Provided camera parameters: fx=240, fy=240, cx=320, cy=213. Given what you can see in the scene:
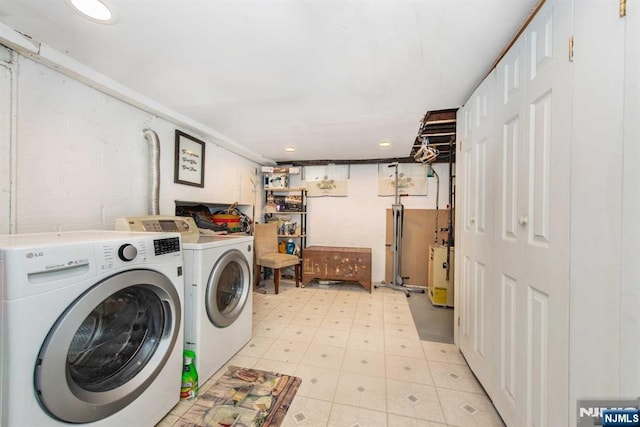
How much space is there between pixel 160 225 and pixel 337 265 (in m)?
2.49

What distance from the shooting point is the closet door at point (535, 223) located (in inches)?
35.1

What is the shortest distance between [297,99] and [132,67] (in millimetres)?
1091

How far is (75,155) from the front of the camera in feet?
5.20

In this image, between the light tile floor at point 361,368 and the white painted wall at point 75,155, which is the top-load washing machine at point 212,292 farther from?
the white painted wall at point 75,155

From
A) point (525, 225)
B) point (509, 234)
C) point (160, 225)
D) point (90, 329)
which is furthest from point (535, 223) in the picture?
point (160, 225)

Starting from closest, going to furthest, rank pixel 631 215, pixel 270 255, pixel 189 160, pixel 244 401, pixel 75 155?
pixel 631 215 < pixel 244 401 < pixel 75 155 < pixel 189 160 < pixel 270 255

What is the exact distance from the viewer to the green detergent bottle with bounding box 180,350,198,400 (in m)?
1.46

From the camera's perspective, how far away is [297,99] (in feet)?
6.37

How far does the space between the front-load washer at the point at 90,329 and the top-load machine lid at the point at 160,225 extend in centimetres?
50

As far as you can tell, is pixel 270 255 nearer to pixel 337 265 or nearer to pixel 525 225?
pixel 337 265

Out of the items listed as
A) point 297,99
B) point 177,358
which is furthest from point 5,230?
point 297,99

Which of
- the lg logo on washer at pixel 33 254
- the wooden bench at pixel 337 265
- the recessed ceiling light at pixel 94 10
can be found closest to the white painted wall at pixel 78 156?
the recessed ceiling light at pixel 94 10

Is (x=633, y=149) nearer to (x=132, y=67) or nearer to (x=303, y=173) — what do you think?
(x=132, y=67)

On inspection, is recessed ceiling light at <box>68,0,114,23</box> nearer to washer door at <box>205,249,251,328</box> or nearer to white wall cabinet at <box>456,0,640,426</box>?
washer door at <box>205,249,251,328</box>
